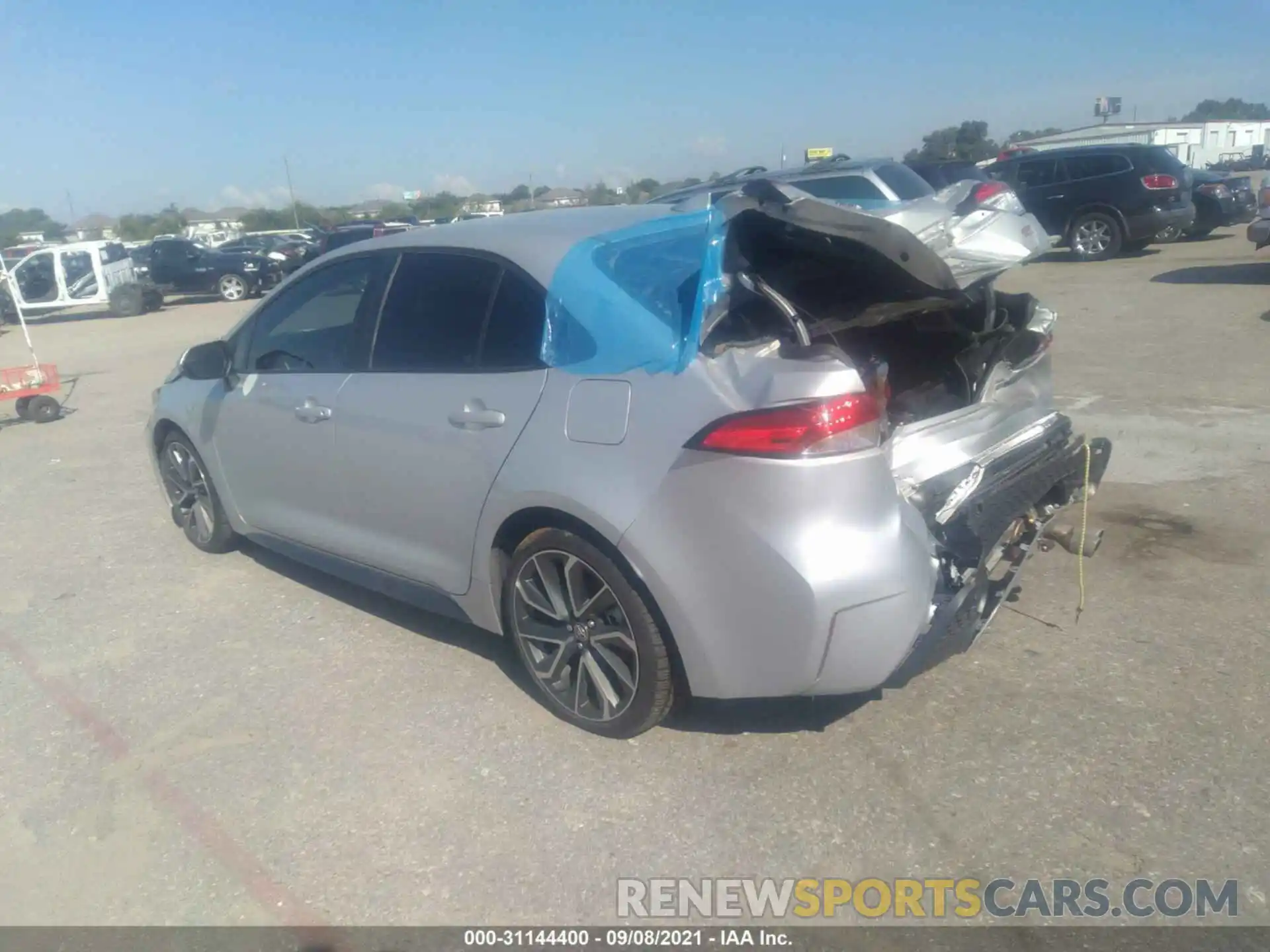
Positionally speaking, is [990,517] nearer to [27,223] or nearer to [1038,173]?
[1038,173]

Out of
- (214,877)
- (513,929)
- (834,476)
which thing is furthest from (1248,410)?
(214,877)

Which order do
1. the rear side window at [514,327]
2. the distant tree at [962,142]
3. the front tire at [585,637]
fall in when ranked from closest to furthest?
the front tire at [585,637] → the rear side window at [514,327] → the distant tree at [962,142]

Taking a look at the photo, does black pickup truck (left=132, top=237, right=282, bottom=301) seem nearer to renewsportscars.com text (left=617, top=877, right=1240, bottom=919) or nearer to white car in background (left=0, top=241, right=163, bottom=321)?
white car in background (left=0, top=241, right=163, bottom=321)

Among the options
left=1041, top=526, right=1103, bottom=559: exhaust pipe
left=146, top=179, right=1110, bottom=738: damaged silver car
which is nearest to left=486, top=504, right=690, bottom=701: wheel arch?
left=146, top=179, right=1110, bottom=738: damaged silver car

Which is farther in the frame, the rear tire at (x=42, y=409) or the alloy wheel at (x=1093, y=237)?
the alloy wheel at (x=1093, y=237)

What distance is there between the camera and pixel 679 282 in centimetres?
313

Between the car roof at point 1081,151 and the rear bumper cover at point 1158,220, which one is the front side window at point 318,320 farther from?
the car roof at point 1081,151

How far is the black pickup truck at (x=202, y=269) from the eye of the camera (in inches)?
934

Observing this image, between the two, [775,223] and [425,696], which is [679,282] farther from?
[425,696]

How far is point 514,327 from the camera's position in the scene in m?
3.52

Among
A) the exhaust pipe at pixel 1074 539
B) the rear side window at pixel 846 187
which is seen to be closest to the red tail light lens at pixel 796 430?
the exhaust pipe at pixel 1074 539

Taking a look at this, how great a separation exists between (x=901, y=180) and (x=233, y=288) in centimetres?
1750

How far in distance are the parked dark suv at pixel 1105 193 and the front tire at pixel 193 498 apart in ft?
46.7

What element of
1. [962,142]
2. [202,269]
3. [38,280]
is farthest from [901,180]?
[962,142]
